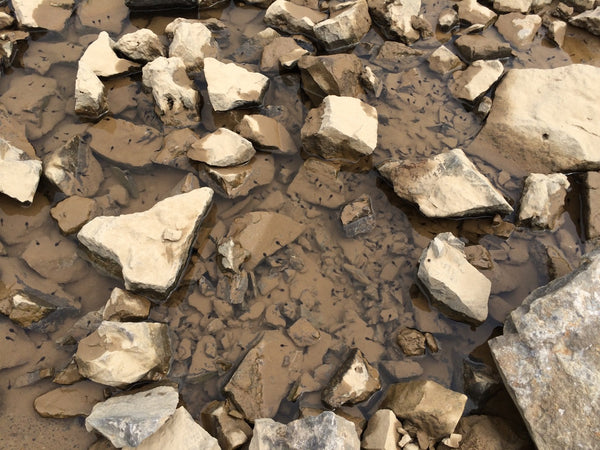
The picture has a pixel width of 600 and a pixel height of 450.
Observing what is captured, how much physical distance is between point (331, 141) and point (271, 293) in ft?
3.56

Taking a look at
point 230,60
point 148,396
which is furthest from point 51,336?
point 230,60

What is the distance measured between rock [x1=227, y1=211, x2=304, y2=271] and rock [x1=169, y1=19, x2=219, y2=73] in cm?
137

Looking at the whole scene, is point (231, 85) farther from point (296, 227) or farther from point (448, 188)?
point (448, 188)

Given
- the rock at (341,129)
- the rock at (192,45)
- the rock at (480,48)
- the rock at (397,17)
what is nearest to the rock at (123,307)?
the rock at (341,129)

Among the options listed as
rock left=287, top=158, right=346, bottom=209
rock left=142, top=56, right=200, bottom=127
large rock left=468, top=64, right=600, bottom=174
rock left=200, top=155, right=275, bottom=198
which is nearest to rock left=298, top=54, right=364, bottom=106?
rock left=287, top=158, right=346, bottom=209

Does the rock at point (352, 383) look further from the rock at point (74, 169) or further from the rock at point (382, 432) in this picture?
the rock at point (74, 169)

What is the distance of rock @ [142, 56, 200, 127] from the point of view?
11.4 feet

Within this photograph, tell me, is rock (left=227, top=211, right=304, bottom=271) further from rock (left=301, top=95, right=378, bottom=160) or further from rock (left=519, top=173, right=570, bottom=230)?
rock (left=519, top=173, right=570, bottom=230)

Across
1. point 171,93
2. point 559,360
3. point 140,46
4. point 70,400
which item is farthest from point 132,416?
point 140,46

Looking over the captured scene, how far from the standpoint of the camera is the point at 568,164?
339 centimetres

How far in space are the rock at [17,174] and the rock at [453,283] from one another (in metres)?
2.42

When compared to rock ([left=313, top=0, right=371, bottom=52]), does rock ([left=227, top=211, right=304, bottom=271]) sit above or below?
below

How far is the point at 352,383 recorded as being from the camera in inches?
104

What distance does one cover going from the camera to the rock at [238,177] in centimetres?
324
